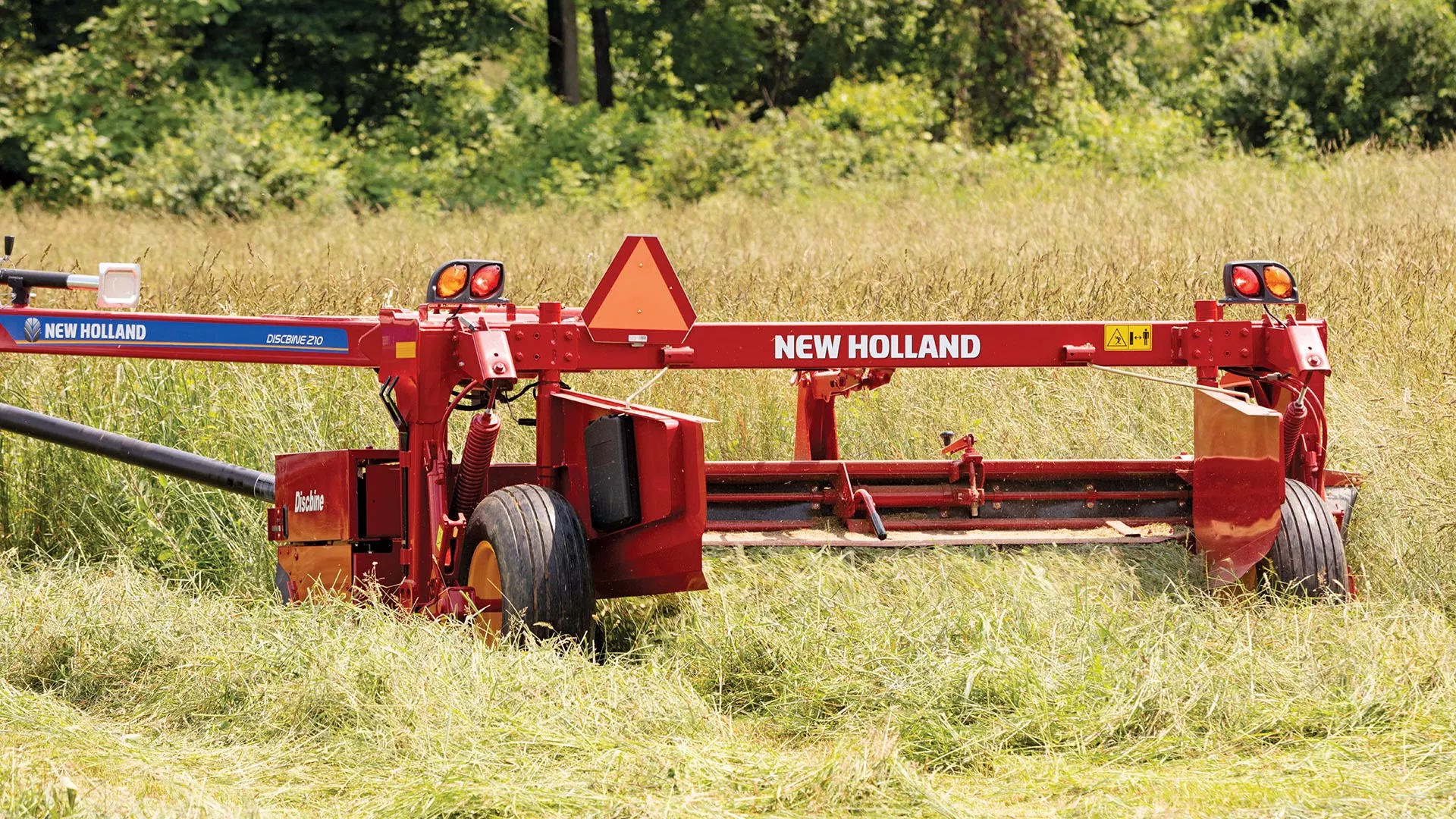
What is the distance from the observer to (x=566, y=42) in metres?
24.8

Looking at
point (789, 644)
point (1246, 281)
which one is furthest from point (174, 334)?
point (1246, 281)

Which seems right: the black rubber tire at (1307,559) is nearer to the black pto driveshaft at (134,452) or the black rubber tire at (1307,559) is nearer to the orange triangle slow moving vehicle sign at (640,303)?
the orange triangle slow moving vehicle sign at (640,303)

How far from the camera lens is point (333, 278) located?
981 cm

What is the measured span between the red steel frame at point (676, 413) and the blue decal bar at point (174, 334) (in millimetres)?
11

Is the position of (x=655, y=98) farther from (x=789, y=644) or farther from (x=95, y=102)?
(x=789, y=644)

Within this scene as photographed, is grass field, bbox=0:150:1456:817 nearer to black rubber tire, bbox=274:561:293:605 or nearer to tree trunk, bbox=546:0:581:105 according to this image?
black rubber tire, bbox=274:561:293:605

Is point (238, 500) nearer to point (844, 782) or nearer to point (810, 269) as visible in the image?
point (844, 782)

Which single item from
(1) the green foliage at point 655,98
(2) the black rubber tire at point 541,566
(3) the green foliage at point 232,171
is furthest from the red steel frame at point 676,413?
(3) the green foliage at point 232,171

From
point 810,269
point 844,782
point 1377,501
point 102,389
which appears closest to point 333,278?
point 102,389

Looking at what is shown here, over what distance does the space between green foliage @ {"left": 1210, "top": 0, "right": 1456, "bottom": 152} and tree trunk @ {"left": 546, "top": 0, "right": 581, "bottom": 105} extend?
9588mm

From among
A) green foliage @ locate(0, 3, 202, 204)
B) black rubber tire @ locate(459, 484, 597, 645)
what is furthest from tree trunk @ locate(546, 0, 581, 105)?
black rubber tire @ locate(459, 484, 597, 645)

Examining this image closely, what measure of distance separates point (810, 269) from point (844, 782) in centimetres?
690

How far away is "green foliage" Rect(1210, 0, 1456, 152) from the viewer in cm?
1969

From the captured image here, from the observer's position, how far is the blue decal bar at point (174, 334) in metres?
5.31
